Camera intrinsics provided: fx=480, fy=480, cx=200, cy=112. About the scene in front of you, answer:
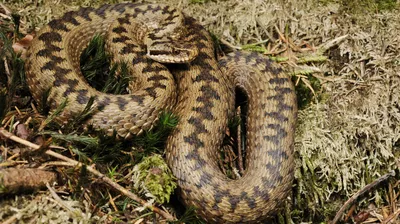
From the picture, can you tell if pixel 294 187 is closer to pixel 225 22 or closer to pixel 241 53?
pixel 241 53

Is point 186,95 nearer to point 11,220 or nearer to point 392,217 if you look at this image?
point 11,220

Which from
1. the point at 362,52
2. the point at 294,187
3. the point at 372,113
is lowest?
the point at 294,187

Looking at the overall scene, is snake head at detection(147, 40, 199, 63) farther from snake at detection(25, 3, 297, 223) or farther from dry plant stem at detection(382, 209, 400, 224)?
dry plant stem at detection(382, 209, 400, 224)

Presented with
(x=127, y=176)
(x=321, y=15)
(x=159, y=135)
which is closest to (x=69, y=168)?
(x=127, y=176)

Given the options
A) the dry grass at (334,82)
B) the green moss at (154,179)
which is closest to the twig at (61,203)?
the green moss at (154,179)

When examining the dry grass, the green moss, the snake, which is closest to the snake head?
the snake

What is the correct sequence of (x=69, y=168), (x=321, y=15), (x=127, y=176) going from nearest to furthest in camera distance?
(x=69, y=168), (x=127, y=176), (x=321, y=15)

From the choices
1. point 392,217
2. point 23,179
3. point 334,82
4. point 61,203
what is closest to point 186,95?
point 334,82
